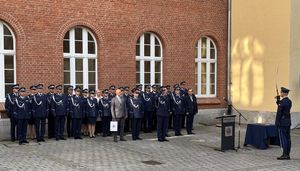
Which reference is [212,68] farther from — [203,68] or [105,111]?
[105,111]

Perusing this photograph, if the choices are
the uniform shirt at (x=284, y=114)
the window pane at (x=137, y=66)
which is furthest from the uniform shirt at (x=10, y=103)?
the uniform shirt at (x=284, y=114)

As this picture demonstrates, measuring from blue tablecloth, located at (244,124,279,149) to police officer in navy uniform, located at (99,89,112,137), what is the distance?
4908 millimetres

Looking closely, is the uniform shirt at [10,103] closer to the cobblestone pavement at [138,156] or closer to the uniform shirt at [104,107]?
the cobblestone pavement at [138,156]

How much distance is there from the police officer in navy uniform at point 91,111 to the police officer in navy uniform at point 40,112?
1.46 m

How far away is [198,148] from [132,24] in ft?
21.8

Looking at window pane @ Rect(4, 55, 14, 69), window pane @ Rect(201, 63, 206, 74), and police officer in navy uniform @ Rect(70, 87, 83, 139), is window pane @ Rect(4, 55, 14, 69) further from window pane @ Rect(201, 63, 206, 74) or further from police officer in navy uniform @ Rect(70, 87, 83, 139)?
window pane @ Rect(201, 63, 206, 74)

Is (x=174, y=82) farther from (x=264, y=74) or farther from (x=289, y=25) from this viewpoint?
(x=289, y=25)

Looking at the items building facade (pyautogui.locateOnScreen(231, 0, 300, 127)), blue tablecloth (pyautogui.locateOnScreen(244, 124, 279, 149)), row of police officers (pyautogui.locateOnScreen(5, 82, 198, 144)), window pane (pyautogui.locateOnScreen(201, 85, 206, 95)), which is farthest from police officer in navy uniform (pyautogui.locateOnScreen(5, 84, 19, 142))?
building facade (pyautogui.locateOnScreen(231, 0, 300, 127))

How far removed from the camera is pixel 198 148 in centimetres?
1340

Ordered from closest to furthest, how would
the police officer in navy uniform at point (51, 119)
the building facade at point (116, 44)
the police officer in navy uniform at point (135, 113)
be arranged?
1. the police officer in navy uniform at point (51, 119)
2. the police officer in navy uniform at point (135, 113)
3. the building facade at point (116, 44)

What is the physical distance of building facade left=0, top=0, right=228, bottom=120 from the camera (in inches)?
599

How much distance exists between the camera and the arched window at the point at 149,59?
1836 centimetres

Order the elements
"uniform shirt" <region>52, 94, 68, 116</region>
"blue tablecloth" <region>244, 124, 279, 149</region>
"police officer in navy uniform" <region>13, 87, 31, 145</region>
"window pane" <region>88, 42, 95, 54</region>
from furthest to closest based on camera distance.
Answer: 1. "window pane" <region>88, 42, 95, 54</region>
2. "uniform shirt" <region>52, 94, 68, 116</region>
3. "police officer in navy uniform" <region>13, 87, 31, 145</region>
4. "blue tablecloth" <region>244, 124, 279, 149</region>

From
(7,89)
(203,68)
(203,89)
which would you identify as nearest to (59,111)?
(7,89)
